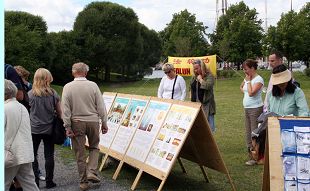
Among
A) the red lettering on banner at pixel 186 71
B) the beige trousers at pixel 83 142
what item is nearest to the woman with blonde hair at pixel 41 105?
the beige trousers at pixel 83 142

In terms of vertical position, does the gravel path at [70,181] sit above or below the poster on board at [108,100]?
below

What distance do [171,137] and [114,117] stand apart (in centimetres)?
218

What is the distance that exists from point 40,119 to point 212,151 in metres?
2.52

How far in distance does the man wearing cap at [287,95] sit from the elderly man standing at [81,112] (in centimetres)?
250

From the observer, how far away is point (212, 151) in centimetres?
606

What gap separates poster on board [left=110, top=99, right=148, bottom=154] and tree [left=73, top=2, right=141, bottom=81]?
136 ft

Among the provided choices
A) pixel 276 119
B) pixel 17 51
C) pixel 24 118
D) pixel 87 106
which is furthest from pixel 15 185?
pixel 17 51

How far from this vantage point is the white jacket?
4.75 metres

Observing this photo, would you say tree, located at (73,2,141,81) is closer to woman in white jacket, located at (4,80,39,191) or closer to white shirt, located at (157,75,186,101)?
white shirt, located at (157,75,186,101)

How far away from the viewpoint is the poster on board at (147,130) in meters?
6.46

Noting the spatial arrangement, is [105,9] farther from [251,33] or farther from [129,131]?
[129,131]

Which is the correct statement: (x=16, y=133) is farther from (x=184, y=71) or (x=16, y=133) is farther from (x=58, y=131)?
(x=184, y=71)

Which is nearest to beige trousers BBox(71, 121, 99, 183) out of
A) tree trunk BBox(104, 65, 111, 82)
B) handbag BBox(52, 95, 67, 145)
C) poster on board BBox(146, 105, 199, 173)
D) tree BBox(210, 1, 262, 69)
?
handbag BBox(52, 95, 67, 145)

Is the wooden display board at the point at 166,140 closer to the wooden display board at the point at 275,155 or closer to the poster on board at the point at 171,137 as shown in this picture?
the poster on board at the point at 171,137
